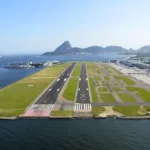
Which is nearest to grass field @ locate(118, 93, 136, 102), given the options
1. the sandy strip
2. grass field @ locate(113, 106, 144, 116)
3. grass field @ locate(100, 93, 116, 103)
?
grass field @ locate(100, 93, 116, 103)

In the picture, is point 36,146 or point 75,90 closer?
point 36,146

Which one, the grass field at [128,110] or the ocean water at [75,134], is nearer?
the ocean water at [75,134]

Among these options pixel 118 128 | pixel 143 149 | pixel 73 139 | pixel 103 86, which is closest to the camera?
pixel 143 149

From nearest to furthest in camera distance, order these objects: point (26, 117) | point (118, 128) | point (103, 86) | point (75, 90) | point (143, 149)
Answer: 1. point (143, 149)
2. point (118, 128)
3. point (26, 117)
4. point (75, 90)
5. point (103, 86)

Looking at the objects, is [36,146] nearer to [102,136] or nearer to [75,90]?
[102,136]

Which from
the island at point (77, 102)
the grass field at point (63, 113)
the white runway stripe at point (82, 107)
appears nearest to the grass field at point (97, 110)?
the island at point (77, 102)

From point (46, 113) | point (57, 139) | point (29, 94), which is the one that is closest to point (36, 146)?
point (57, 139)

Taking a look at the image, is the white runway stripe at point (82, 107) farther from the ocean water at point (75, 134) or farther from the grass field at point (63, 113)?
the ocean water at point (75, 134)
